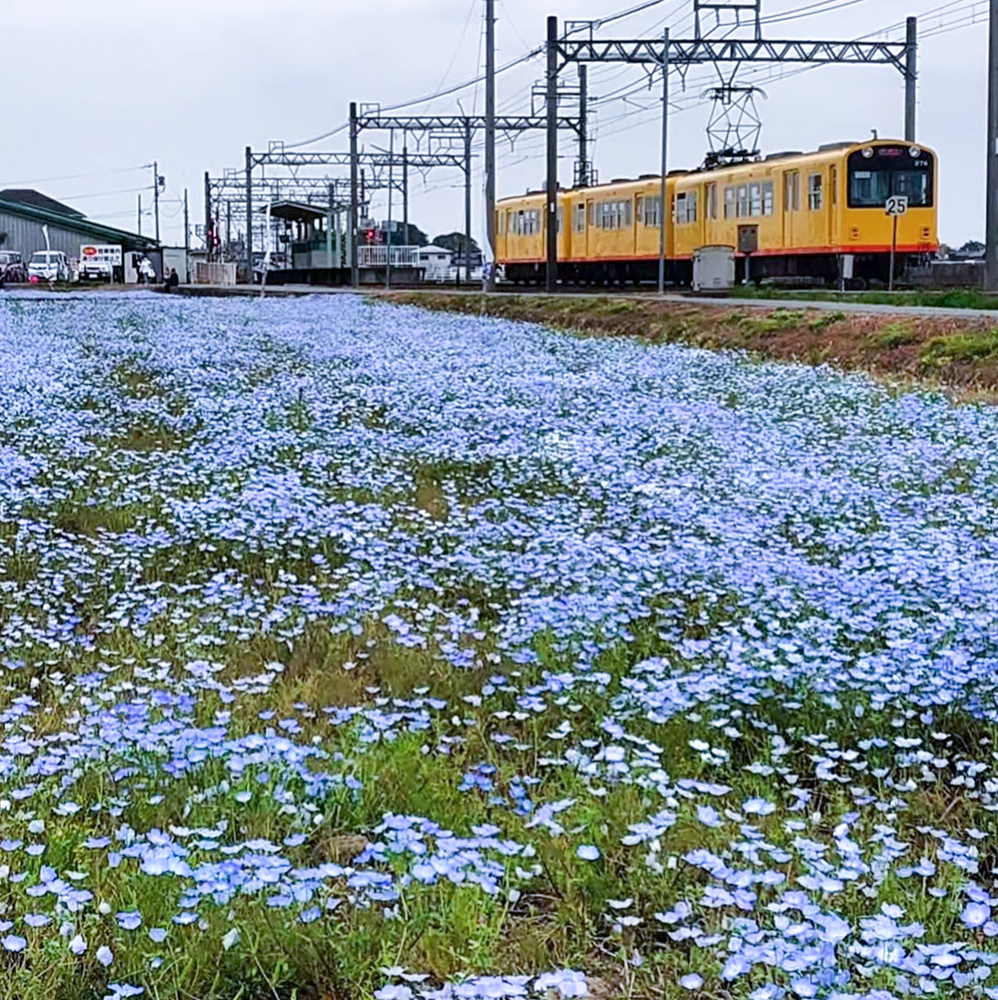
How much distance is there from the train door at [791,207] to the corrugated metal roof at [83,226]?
5452 centimetres

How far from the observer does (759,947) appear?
279cm

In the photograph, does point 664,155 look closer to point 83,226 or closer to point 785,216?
point 785,216

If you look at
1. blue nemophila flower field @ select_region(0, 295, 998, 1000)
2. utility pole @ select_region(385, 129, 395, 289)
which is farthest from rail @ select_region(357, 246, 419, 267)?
blue nemophila flower field @ select_region(0, 295, 998, 1000)

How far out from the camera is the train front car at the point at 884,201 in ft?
100

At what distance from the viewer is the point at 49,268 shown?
67.4 meters

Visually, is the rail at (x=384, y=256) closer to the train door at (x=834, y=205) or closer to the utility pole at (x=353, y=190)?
the utility pole at (x=353, y=190)

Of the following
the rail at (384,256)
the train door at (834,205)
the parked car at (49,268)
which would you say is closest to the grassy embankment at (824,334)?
the train door at (834,205)

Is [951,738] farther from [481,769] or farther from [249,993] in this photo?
[249,993]

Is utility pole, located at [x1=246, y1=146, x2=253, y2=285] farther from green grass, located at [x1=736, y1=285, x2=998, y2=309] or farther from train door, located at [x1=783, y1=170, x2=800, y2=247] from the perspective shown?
green grass, located at [x1=736, y1=285, x2=998, y2=309]

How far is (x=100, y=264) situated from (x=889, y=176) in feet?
147

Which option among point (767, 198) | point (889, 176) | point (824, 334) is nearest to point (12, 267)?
point (767, 198)

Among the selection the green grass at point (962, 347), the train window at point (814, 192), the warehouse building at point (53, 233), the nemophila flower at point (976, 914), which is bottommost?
the nemophila flower at point (976, 914)

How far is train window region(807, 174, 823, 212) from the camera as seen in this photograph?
31188 millimetres

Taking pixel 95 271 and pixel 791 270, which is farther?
pixel 95 271
